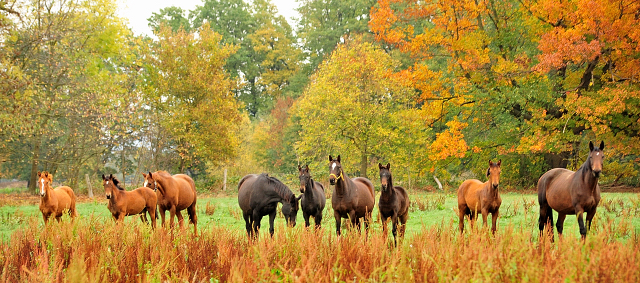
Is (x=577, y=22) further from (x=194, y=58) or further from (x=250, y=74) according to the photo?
(x=250, y=74)

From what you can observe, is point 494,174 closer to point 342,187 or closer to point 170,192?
point 342,187

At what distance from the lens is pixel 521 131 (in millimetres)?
23875

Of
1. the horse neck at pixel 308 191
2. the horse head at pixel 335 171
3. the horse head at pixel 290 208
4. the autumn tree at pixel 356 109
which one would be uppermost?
the autumn tree at pixel 356 109

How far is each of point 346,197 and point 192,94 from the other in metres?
24.1

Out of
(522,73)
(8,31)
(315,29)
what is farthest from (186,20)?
(522,73)

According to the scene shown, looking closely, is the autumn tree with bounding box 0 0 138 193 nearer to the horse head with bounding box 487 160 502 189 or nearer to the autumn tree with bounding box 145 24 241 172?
the autumn tree with bounding box 145 24 241 172

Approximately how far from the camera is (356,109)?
27219 millimetres

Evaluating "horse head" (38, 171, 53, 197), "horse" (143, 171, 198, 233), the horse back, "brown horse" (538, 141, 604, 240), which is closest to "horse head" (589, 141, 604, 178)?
"brown horse" (538, 141, 604, 240)

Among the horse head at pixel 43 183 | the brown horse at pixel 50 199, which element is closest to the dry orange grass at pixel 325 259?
the horse head at pixel 43 183

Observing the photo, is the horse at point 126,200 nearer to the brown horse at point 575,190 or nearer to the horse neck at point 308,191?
the horse neck at point 308,191

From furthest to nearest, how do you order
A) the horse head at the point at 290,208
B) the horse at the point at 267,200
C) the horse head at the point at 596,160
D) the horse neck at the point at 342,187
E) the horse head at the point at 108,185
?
the horse head at the point at 108,185
the horse at the point at 267,200
the horse head at the point at 290,208
the horse neck at the point at 342,187
the horse head at the point at 596,160

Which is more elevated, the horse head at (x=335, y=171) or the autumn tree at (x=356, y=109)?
the autumn tree at (x=356, y=109)

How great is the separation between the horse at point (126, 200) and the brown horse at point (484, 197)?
7.63m

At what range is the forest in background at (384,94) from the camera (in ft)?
59.3
